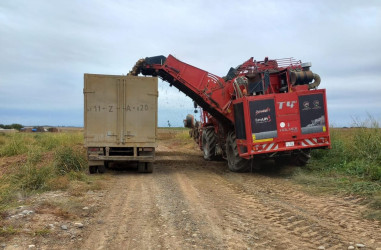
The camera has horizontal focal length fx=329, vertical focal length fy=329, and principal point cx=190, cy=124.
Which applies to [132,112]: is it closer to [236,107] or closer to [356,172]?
[236,107]

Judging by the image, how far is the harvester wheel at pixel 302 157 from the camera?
10531 mm

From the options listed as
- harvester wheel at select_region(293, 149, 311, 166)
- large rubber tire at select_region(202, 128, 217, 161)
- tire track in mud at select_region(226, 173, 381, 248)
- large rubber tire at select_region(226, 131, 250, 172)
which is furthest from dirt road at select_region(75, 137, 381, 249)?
large rubber tire at select_region(202, 128, 217, 161)

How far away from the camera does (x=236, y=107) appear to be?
10.6 metres

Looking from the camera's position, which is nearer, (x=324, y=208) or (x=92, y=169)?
(x=324, y=208)

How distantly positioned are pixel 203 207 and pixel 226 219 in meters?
0.88

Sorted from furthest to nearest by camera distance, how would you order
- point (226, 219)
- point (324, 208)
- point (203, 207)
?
point (203, 207) < point (324, 208) < point (226, 219)

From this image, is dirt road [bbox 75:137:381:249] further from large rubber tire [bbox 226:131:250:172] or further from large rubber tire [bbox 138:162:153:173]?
large rubber tire [bbox 138:162:153:173]

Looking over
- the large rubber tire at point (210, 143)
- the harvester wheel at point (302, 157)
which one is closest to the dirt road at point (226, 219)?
the harvester wheel at point (302, 157)

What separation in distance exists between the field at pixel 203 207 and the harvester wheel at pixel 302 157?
26 centimetres

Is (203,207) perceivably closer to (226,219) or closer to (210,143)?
(226,219)

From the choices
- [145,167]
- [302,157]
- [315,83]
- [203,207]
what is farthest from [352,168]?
[145,167]

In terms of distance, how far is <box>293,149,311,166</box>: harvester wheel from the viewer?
34.6 feet

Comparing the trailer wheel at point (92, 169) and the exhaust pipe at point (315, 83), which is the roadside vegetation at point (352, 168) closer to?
the exhaust pipe at point (315, 83)

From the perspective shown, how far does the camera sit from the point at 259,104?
31.7 ft
